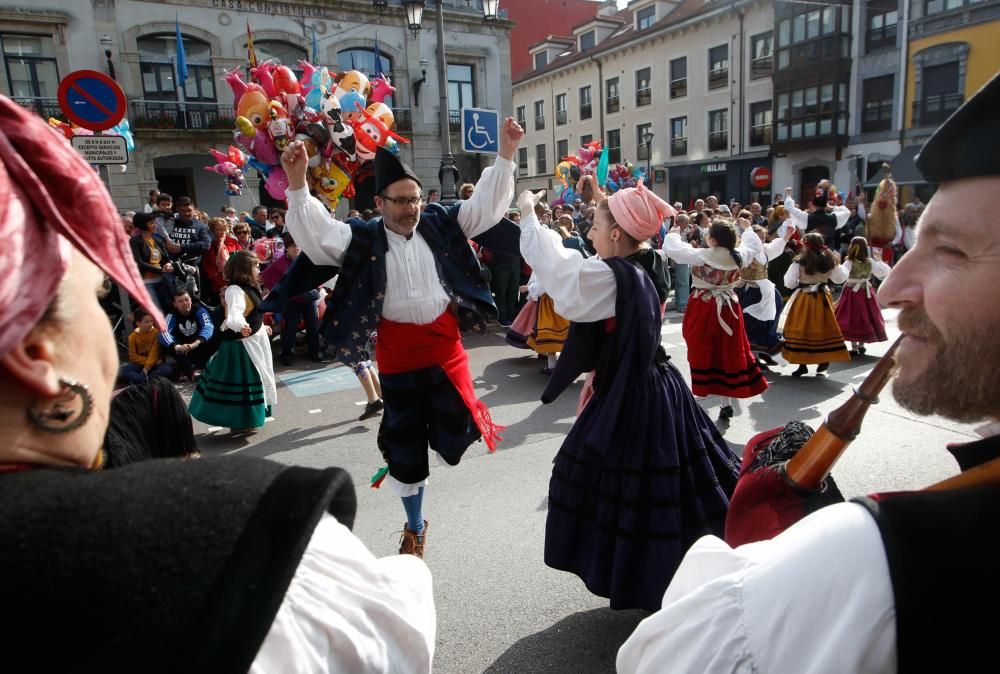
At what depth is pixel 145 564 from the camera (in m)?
0.72

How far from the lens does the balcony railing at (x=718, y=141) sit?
1033 inches

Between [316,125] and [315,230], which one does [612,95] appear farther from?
[315,230]

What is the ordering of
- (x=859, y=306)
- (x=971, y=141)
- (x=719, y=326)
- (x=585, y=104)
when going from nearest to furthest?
1. (x=971, y=141)
2. (x=719, y=326)
3. (x=859, y=306)
4. (x=585, y=104)

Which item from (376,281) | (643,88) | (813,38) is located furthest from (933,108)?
(376,281)

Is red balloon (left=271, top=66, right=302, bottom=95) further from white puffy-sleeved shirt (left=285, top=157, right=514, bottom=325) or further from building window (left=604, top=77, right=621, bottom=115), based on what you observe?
building window (left=604, top=77, right=621, bottom=115)

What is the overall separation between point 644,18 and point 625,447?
31407mm

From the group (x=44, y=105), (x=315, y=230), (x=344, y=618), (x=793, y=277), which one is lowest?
(x=793, y=277)

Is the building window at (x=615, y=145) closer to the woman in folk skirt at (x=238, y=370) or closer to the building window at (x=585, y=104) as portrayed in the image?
the building window at (x=585, y=104)

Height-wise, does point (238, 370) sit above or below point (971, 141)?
below

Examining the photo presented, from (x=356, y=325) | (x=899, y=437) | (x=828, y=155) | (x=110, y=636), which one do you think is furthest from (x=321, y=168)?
(x=828, y=155)

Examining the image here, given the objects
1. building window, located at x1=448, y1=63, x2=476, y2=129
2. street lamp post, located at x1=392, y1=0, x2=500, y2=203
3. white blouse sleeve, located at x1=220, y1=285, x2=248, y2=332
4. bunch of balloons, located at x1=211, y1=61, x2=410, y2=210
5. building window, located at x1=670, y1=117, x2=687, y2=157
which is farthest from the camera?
building window, located at x1=670, y1=117, x2=687, y2=157

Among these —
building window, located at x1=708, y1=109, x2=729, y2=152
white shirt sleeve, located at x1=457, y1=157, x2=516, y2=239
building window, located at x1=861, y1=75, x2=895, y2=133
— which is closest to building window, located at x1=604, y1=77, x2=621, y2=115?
building window, located at x1=708, y1=109, x2=729, y2=152

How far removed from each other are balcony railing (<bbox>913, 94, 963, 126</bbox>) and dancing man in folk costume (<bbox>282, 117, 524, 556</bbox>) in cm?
2220

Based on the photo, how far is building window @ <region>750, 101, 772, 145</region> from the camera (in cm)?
2486
